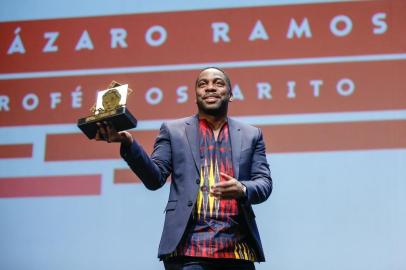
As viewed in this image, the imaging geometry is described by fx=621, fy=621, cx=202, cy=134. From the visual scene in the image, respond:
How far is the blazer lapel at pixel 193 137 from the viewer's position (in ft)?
6.27

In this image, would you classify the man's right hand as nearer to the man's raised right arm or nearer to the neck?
the man's raised right arm

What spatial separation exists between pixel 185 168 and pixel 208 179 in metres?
0.08

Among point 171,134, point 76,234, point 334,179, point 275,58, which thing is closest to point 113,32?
point 275,58

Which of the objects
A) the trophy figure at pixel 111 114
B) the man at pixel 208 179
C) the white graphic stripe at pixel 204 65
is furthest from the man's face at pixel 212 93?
the white graphic stripe at pixel 204 65

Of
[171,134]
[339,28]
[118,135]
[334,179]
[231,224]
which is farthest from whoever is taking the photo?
[339,28]

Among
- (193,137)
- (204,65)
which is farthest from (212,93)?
(204,65)

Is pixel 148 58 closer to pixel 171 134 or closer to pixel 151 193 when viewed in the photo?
pixel 151 193

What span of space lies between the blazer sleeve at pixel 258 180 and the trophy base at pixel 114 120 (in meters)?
0.38

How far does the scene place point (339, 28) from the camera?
342 centimetres

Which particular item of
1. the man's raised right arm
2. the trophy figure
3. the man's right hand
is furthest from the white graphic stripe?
the man's right hand

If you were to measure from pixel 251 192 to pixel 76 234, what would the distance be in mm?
1738

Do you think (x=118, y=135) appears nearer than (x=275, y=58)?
Yes

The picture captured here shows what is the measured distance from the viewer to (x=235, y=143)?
1964 mm

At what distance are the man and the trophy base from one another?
2 centimetres
